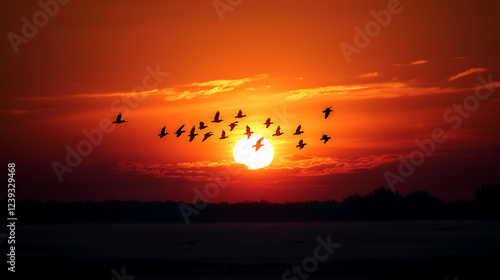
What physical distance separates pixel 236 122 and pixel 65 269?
68.5ft

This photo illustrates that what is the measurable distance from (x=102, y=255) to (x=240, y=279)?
25.3 m

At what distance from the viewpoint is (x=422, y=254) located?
240ft

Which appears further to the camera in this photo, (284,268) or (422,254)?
(422,254)

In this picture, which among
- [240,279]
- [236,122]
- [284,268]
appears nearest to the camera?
[240,279]

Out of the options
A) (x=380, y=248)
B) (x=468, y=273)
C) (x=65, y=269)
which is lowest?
(x=468, y=273)

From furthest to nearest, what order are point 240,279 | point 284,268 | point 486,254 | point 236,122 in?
1. point 486,254
2. point 236,122
3. point 284,268
4. point 240,279

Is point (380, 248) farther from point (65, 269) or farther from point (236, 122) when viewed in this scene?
point (65, 269)

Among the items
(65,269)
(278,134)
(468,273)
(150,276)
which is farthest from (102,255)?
(468,273)

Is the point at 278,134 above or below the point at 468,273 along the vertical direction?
above

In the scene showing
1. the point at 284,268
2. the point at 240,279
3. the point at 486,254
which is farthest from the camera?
the point at 486,254

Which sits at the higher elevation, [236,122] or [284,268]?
[236,122]

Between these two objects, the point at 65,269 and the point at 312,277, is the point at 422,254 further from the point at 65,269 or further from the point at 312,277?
the point at 65,269

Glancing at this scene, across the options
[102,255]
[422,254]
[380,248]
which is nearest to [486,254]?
[422,254]

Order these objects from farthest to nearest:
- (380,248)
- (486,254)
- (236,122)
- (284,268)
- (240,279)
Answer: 1. (380,248)
2. (486,254)
3. (236,122)
4. (284,268)
5. (240,279)
